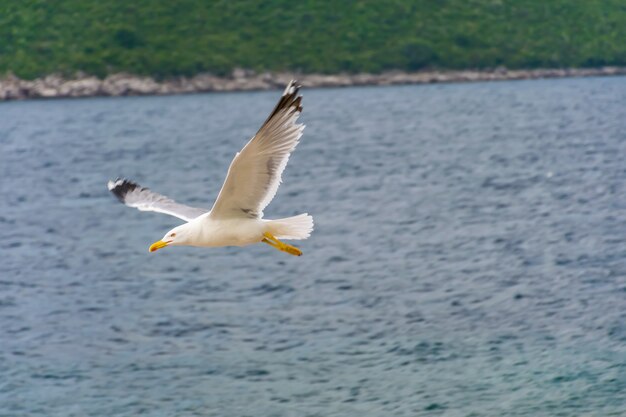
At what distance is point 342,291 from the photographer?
29172 millimetres

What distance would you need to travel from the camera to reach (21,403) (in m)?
21.5

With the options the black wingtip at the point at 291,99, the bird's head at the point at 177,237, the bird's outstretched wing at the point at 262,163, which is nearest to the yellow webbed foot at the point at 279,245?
the bird's outstretched wing at the point at 262,163

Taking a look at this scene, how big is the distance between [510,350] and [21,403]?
9145 mm

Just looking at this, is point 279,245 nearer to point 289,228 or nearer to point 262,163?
point 289,228

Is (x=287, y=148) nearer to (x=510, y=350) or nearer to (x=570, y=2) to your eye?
(x=510, y=350)

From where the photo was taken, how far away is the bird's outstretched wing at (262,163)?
42.7 ft

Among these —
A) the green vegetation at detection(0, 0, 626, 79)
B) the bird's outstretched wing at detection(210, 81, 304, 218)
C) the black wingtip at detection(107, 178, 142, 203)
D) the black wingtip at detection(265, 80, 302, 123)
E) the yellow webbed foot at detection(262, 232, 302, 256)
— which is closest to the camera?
the black wingtip at detection(265, 80, 302, 123)

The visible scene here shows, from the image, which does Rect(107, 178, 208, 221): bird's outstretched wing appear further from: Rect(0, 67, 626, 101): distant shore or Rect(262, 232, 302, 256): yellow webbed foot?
Rect(0, 67, 626, 101): distant shore

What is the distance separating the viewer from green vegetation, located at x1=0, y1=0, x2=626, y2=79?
112 m

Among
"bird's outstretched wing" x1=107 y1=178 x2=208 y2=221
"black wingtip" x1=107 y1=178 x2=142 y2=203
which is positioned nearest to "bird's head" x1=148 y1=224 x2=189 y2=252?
"bird's outstretched wing" x1=107 y1=178 x2=208 y2=221

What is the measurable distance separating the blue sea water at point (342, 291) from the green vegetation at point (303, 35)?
48.6 metres

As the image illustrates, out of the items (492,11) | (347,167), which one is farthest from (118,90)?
(347,167)

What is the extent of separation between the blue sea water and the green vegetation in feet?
160

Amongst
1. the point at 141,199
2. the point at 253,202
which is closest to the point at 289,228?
the point at 253,202
